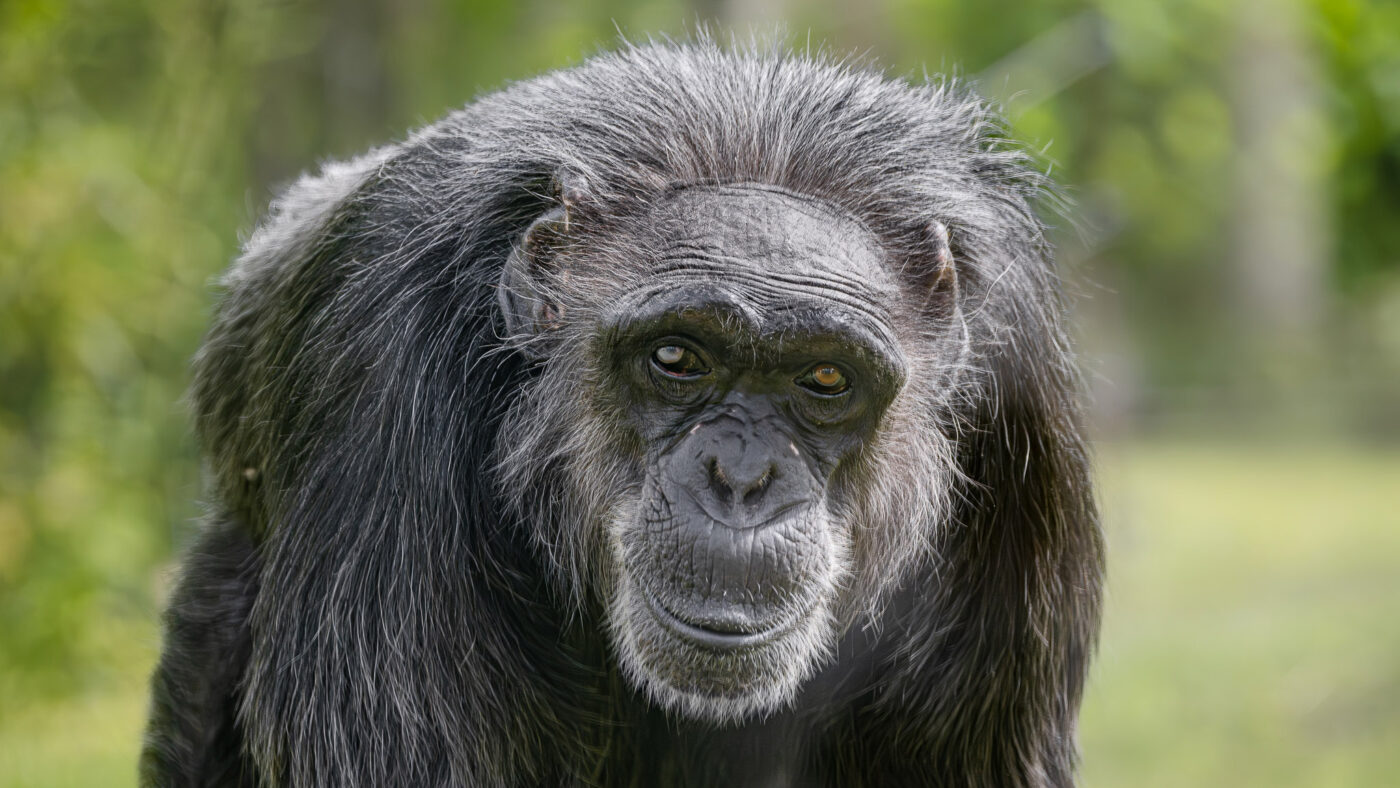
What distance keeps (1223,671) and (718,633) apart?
22.0 ft

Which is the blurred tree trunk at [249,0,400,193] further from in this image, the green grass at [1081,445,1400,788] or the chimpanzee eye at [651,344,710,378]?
the chimpanzee eye at [651,344,710,378]

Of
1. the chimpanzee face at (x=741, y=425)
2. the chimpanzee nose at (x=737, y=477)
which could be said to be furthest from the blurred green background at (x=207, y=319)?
the chimpanzee nose at (x=737, y=477)

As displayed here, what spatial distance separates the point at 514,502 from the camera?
14.6 ft

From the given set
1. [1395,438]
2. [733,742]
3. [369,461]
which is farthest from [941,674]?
[1395,438]

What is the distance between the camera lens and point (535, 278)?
4.46 metres

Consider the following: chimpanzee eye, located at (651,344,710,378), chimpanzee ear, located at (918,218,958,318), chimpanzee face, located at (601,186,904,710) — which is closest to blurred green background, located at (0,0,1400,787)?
chimpanzee ear, located at (918,218,958,318)

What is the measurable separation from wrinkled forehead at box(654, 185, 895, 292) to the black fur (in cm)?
9

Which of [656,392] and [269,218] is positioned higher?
[269,218]

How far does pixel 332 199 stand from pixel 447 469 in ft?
4.82

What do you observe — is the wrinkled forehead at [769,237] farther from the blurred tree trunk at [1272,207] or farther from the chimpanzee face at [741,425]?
the blurred tree trunk at [1272,207]

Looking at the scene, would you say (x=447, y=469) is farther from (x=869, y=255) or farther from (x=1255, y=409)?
(x=1255, y=409)

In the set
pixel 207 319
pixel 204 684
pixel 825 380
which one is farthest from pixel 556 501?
pixel 207 319

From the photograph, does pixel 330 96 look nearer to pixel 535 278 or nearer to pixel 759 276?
pixel 535 278

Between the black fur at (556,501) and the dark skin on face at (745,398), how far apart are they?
278 mm
